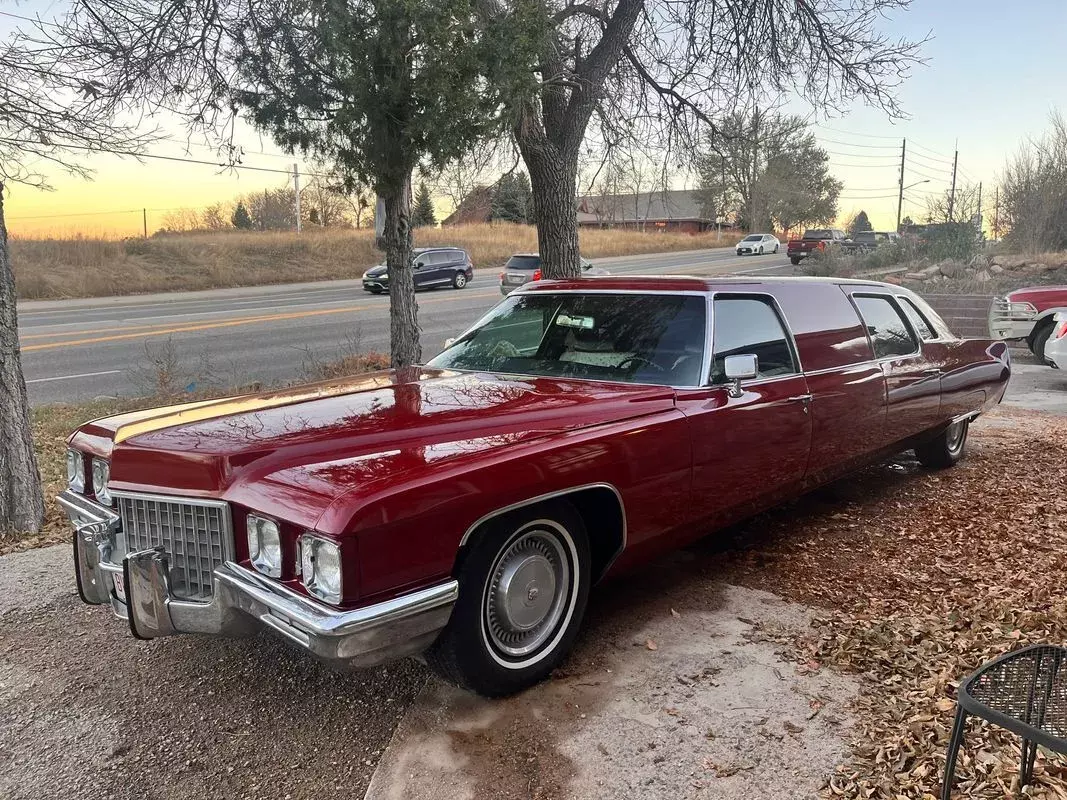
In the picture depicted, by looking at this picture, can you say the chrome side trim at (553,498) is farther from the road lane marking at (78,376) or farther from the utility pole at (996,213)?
the utility pole at (996,213)

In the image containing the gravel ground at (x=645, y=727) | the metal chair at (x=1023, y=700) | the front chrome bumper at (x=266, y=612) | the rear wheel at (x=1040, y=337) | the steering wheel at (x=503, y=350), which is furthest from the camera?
the rear wheel at (x=1040, y=337)

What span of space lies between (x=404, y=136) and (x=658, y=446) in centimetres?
453

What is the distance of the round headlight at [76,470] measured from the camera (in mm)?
3646

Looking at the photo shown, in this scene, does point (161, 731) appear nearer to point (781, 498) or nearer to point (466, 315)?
point (781, 498)

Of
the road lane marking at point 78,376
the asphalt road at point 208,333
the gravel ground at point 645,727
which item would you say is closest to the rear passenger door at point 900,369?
the gravel ground at point 645,727

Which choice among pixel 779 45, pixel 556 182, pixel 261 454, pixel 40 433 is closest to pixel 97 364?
pixel 40 433

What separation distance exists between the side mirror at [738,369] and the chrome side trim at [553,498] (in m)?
0.89

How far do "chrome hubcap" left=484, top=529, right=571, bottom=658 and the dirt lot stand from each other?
0.22 metres

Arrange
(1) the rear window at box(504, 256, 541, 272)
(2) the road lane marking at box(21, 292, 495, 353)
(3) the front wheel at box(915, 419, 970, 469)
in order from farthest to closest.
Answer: (1) the rear window at box(504, 256, 541, 272) < (2) the road lane marking at box(21, 292, 495, 353) < (3) the front wheel at box(915, 419, 970, 469)

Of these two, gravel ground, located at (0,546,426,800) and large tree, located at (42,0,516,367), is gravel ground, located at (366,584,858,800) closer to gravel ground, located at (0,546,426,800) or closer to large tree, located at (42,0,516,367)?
gravel ground, located at (0,546,426,800)

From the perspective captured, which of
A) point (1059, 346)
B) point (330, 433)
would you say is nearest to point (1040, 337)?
point (1059, 346)

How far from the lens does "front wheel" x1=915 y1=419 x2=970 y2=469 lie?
6.29 meters

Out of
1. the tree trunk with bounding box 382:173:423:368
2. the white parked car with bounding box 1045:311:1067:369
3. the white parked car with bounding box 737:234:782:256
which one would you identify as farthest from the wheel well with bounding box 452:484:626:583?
the white parked car with bounding box 737:234:782:256

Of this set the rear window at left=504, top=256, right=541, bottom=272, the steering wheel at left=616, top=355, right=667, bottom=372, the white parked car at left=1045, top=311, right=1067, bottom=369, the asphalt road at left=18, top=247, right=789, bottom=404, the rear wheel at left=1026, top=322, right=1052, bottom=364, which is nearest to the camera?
the steering wheel at left=616, top=355, right=667, bottom=372
